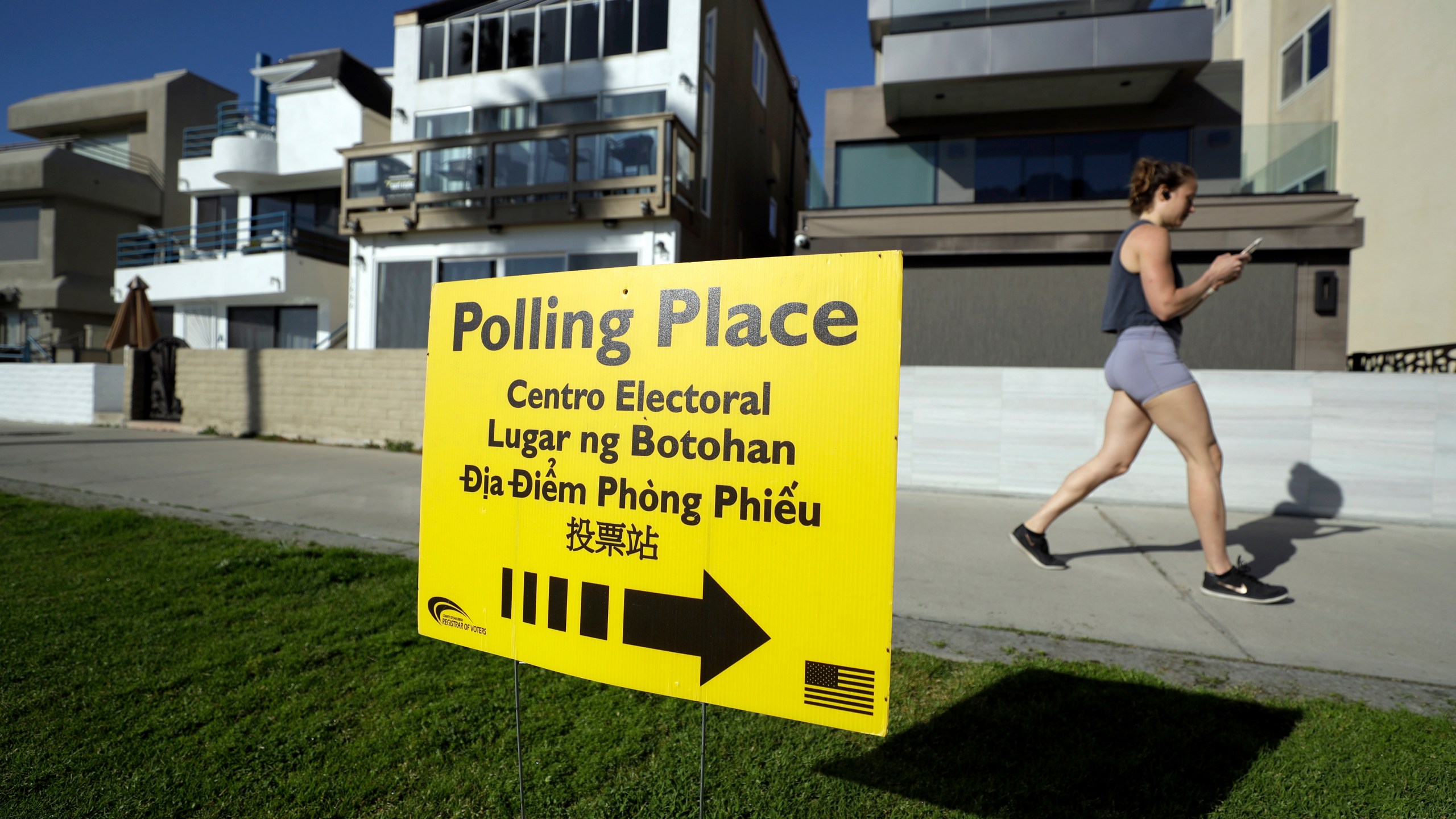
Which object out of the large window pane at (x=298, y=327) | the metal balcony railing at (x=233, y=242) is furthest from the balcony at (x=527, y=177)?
the large window pane at (x=298, y=327)

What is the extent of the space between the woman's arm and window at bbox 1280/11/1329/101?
55.6ft

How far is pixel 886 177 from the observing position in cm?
1184

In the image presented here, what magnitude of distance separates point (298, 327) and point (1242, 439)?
802 inches

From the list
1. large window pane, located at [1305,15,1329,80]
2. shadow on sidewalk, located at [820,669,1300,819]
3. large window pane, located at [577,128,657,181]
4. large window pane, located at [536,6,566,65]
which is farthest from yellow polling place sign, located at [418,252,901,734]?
large window pane, located at [1305,15,1329,80]

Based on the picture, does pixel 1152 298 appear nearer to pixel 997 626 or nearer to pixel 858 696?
pixel 997 626

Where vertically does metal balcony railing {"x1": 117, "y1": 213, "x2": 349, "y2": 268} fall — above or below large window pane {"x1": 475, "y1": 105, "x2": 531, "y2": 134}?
below

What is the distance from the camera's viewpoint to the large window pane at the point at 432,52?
15.4 metres

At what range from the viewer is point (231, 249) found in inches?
793

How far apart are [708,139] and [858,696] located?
1426cm

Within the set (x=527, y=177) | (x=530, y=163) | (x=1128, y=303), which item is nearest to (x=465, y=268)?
(x=527, y=177)

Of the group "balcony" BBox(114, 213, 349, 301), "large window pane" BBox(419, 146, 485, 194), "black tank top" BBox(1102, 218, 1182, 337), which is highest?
"large window pane" BBox(419, 146, 485, 194)

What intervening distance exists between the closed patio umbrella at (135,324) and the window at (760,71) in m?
14.5

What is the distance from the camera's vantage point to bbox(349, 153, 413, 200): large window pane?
45.7ft

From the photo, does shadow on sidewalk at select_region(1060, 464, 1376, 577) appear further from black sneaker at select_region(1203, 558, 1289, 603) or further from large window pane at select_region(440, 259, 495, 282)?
large window pane at select_region(440, 259, 495, 282)
